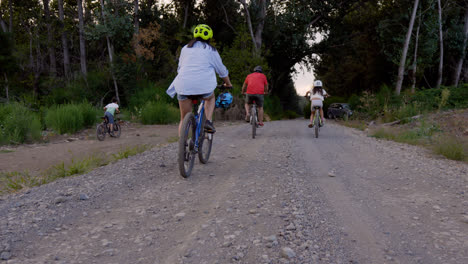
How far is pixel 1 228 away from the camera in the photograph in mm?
2729

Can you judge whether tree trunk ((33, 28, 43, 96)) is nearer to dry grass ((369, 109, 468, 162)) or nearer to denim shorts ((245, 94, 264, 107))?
denim shorts ((245, 94, 264, 107))

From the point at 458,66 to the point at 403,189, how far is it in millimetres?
24570

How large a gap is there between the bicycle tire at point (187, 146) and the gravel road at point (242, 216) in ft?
0.64

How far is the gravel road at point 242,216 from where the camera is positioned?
2.31 metres

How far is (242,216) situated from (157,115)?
11.9m

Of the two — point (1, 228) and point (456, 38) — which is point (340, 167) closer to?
point (1, 228)

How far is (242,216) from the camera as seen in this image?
2988 mm

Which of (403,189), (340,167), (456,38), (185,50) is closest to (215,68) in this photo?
(185,50)

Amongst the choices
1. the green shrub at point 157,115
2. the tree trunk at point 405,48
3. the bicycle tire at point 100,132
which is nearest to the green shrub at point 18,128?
the bicycle tire at point 100,132

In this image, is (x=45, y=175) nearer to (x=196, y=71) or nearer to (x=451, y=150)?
(x=196, y=71)

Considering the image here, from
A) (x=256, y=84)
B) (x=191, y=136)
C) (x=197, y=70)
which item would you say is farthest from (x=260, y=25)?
(x=191, y=136)

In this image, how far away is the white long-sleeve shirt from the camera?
4.38 meters

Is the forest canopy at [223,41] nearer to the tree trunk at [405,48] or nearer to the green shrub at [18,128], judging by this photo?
the tree trunk at [405,48]

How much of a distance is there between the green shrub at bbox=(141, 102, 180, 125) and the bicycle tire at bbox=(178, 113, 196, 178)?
399 inches
